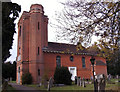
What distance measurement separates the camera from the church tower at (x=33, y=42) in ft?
100

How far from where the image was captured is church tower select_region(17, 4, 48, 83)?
3050 cm

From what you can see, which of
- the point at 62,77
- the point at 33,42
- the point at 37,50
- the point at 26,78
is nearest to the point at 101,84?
the point at 62,77

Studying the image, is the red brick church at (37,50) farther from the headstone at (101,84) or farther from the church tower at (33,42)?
the headstone at (101,84)

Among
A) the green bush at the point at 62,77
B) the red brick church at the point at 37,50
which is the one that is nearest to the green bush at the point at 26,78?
the red brick church at the point at 37,50

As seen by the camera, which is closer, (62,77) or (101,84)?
Result: (101,84)

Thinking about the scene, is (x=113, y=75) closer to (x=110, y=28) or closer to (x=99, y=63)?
(x=99, y=63)

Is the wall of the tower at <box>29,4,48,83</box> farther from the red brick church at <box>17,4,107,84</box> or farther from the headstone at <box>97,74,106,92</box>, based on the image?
the headstone at <box>97,74,106,92</box>

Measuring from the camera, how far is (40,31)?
31641 millimetres

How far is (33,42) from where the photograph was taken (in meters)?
31.2

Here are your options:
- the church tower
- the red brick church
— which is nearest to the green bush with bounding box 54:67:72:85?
the red brick church

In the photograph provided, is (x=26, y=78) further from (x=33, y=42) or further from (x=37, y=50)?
(x=33, y=42)

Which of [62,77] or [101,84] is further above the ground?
[101,84]

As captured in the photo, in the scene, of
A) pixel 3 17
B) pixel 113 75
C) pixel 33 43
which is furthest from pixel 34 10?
pixel 113 75

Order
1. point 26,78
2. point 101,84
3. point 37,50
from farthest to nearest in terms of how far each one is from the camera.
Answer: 1. point 37,50
2. point 26,78
3. point 101,84
